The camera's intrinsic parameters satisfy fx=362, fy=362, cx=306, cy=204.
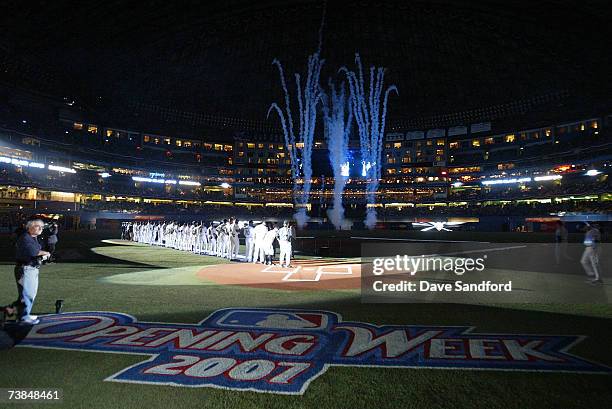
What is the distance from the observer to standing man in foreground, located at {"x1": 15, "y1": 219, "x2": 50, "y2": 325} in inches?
244

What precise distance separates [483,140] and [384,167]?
2549 centimetres

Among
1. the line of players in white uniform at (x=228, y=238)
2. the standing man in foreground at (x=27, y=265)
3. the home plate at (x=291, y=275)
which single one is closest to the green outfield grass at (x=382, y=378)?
the standing man in foreground at (x=27, y=265)

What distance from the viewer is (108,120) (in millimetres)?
82688

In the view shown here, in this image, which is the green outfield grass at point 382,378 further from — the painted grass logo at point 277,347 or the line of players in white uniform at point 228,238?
the line of players in white uniform at point 228,238

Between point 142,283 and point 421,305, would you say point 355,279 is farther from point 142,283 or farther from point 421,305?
point 142,283

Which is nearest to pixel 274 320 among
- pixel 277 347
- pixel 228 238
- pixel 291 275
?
pixel 277 347

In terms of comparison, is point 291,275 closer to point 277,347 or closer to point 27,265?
point 277,347

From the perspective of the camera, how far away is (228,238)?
65.5ft

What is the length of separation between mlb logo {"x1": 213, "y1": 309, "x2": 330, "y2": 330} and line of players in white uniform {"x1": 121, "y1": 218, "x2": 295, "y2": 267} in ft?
25.4

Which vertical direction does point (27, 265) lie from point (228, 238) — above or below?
above

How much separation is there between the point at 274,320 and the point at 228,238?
1337 centimetres

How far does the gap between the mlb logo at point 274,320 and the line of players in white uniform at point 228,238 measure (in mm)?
7735

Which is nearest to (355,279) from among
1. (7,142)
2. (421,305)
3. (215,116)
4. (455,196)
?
(421,305)

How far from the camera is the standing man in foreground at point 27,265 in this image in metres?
6.19
